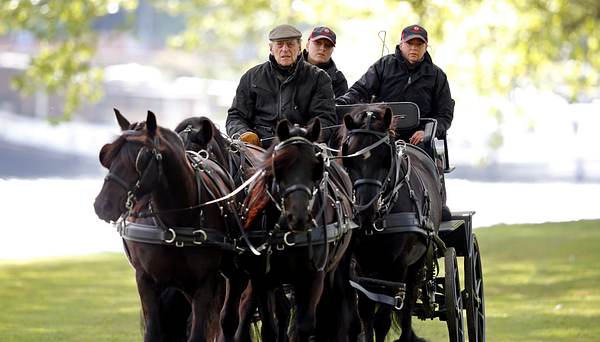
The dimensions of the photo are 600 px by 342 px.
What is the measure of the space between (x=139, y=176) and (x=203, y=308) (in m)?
0.96

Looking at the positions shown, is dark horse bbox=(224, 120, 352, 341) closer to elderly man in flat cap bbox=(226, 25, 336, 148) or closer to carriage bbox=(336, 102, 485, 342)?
carriage bbox=(336, 102, 485, 342)

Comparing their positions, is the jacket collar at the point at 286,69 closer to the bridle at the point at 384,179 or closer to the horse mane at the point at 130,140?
the bridle at the point at 384,179

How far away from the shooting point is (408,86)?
1123 cm

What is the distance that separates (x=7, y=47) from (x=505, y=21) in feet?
114

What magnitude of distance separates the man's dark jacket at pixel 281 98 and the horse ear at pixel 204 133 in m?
0.78

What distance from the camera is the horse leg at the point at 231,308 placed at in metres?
8.84

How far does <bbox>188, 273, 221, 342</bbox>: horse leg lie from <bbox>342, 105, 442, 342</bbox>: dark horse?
142 cm

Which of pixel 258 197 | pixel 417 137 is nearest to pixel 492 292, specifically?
pixel 417 137

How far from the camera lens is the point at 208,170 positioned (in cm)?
870

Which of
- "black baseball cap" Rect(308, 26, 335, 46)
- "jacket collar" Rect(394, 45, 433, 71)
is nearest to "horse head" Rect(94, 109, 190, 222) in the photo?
"black baseball cap" Rect(308, 26, 335, 46)

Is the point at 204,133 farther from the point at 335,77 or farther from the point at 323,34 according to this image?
the point at 335,77

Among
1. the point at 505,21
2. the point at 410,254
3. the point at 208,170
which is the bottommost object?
the point at 410,254

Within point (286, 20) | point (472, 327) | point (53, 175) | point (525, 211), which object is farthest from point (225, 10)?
point (472, 327)

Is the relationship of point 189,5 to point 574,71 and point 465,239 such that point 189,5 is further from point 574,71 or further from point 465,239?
point 465,239
